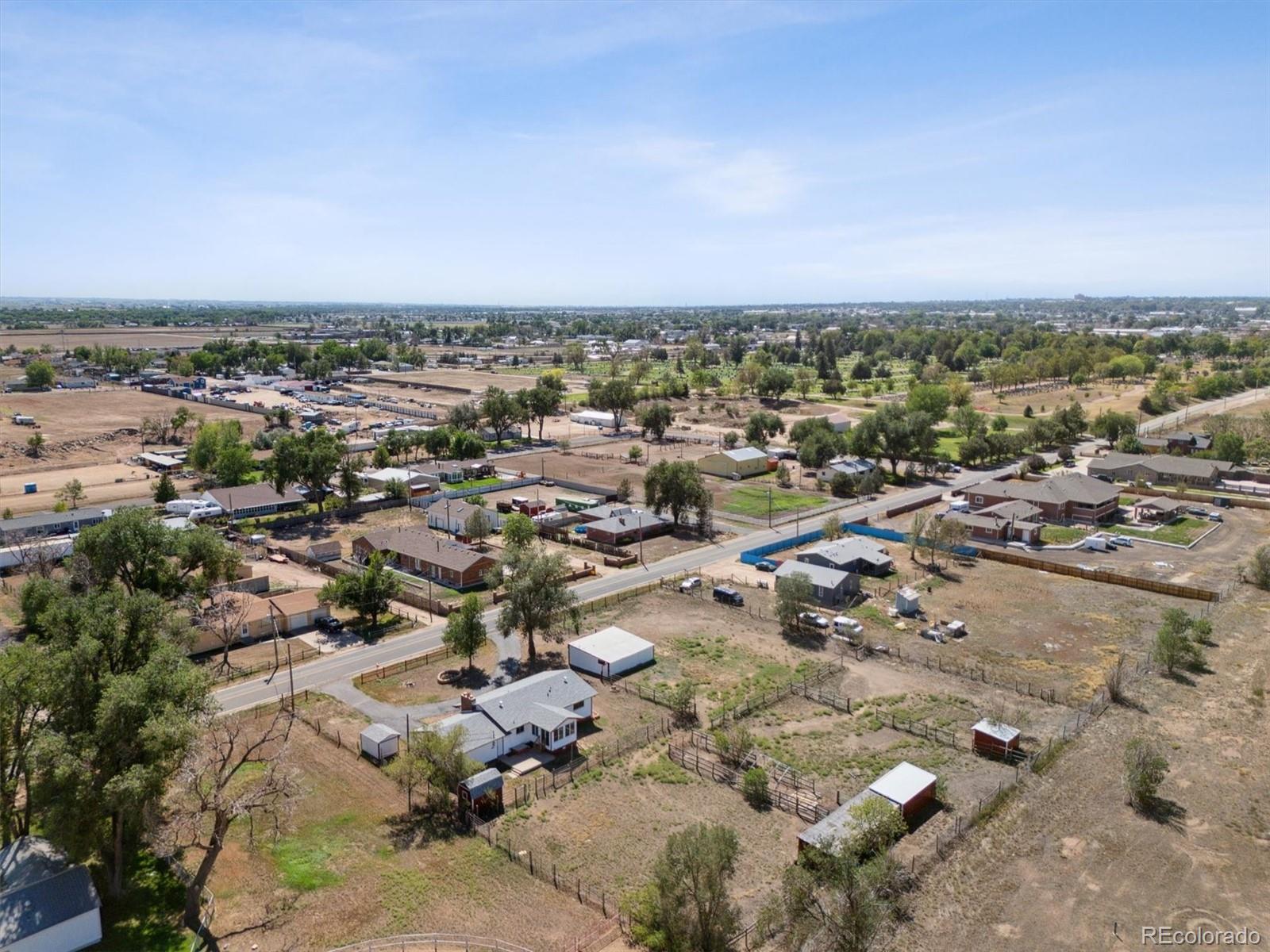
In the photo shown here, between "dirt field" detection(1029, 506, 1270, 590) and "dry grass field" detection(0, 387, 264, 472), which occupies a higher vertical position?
"dry grass field" detection(0, 387, 264, 472)

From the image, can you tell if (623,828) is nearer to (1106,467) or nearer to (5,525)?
(5,525)

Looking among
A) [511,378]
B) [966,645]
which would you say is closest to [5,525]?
[966,645]

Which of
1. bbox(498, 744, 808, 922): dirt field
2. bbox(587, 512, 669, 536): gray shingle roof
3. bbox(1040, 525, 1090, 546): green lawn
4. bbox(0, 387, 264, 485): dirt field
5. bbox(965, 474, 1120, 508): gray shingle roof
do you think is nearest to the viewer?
bbox(498, 744, 808, 922): dirt field

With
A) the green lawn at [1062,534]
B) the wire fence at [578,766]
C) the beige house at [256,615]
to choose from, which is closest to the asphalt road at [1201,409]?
the green lawn at [1062,534]

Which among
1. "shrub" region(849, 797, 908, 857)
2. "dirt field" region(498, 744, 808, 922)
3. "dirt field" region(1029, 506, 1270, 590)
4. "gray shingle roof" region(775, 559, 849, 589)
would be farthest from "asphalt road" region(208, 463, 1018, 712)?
"shrub" region(849, 797, 908, 857)

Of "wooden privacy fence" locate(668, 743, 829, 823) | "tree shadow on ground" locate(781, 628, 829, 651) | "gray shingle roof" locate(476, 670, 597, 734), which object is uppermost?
"gray shingle roof" locate(476, 670, 597, 734)

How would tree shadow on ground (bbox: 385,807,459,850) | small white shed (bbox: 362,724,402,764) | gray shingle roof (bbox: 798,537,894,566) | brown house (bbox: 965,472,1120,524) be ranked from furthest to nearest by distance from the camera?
brown house (bbox: 965,472,1120,524), gray shingle roof (bbox: 798,537,894,566), small white shed (bbox: 362,724,402,764), tree shadow on ground (bbox: 385,807,459,850)

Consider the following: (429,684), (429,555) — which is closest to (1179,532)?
(429,555)

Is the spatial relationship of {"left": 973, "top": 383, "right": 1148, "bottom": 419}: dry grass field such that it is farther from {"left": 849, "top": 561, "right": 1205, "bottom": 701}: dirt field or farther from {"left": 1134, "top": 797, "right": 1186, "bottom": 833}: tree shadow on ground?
{"left": 1134, "top": 797, "right": 1186, "bottom": 833}: tree shadow on ground
